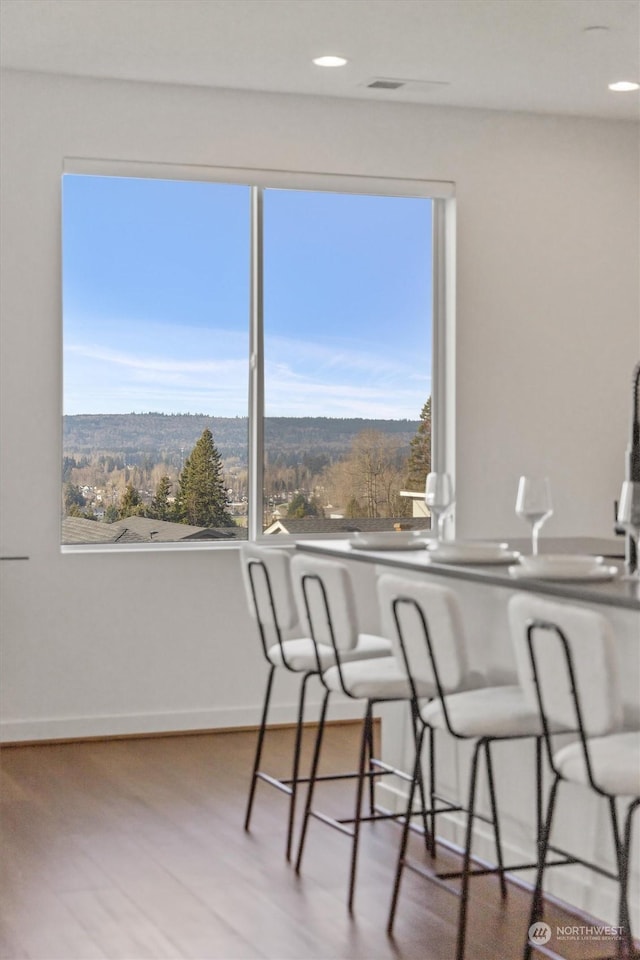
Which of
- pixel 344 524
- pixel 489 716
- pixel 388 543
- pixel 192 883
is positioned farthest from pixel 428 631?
pixel 344 524

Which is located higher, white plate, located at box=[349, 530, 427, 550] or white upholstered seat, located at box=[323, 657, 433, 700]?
white plate, located at box=[349, 530, 427, 550]

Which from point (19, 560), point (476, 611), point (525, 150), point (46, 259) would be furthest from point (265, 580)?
point (525, 150)

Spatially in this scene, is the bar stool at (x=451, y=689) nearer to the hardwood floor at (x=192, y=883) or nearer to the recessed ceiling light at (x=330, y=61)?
the hardwood floor at (x=192, y=883)

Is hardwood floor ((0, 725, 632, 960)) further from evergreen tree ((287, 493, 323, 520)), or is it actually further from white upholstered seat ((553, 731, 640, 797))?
evergreen tree ((287, 493, 323, 520))

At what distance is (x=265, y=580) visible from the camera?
428 cm

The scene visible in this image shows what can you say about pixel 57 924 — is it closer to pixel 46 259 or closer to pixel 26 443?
pixel 26 443

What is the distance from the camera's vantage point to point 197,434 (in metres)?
6.10

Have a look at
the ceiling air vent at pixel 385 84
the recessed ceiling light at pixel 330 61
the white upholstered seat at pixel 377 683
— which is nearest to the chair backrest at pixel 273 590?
the white upholstered seat at pixel 377 683

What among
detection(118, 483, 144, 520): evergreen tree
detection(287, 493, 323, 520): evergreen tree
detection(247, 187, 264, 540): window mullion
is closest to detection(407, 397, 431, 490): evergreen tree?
detection(287, 493, 323, 520): evergreen tree

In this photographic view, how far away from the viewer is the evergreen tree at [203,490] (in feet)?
20.0

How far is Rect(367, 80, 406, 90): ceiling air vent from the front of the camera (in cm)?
575

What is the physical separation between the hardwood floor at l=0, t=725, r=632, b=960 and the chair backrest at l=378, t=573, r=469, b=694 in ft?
2.23

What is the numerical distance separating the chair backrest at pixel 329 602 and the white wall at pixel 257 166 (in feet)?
6.79

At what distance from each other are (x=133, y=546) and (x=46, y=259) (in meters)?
1.40
